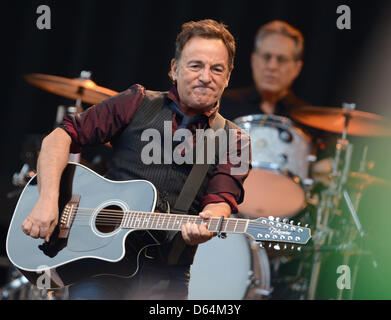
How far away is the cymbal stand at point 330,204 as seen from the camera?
469cm

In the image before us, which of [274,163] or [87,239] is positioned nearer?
[87,239]

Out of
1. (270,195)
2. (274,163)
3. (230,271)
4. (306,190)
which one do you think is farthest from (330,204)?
(230,271)

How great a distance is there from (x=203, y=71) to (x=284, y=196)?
234 cm

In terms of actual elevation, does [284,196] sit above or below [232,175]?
below

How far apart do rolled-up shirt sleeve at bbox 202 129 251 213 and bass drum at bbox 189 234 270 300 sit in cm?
149

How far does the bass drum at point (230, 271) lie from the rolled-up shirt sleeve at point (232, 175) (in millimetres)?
1494

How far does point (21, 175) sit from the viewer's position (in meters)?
4.41

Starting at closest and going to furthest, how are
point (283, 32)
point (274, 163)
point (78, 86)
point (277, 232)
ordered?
point (277, 232)
point (78, 86)
point (274, 163)
point (283, 32)

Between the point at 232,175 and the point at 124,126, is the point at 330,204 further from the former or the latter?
the point at 124,126

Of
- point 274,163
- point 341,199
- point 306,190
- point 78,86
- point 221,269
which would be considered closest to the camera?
point 221,269

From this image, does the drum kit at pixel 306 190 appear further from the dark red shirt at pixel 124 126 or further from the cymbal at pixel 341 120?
the dark red shirt at pixel 124 126

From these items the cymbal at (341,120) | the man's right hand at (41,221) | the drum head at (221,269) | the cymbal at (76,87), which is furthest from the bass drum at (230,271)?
the man's right hand at (41,221)

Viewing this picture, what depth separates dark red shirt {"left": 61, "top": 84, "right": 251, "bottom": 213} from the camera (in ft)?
9.20

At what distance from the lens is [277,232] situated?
253 centimetres
